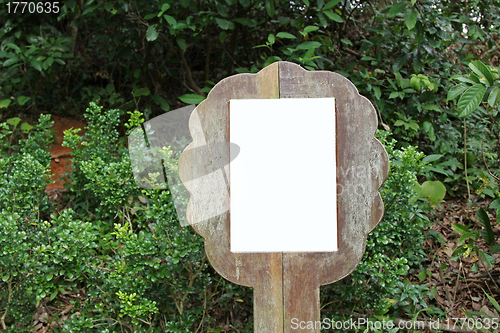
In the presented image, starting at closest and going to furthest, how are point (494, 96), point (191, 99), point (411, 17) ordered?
point (494, 96)
point (191, 99)
point (411, 17)

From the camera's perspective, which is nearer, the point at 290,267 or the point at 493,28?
the point at 290,267

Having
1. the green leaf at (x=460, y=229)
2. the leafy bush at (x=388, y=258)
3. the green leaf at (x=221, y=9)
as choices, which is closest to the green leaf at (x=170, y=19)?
the green leaf at (x=221, y=9)

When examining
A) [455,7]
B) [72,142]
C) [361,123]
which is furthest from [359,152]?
[455,7]

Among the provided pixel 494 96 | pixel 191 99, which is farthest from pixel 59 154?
pixel 494 96

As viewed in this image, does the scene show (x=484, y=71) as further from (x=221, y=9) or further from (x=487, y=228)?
(x=221, y=9)

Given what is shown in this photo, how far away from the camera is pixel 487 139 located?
3100mm

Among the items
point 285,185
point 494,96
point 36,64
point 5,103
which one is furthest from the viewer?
point 5,103

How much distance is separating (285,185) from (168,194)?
72 centimetres

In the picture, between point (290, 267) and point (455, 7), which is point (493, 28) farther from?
point (290, 267)

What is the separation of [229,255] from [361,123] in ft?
2.17

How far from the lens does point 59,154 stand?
317cm

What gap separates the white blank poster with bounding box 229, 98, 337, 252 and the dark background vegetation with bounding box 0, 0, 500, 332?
52 centimetres

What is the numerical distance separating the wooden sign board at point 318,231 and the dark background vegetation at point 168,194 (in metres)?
0.43

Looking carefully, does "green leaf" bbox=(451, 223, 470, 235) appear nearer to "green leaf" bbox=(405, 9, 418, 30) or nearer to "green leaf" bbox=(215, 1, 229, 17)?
"green leaf" bbox=(405, 9, 418, 30)
